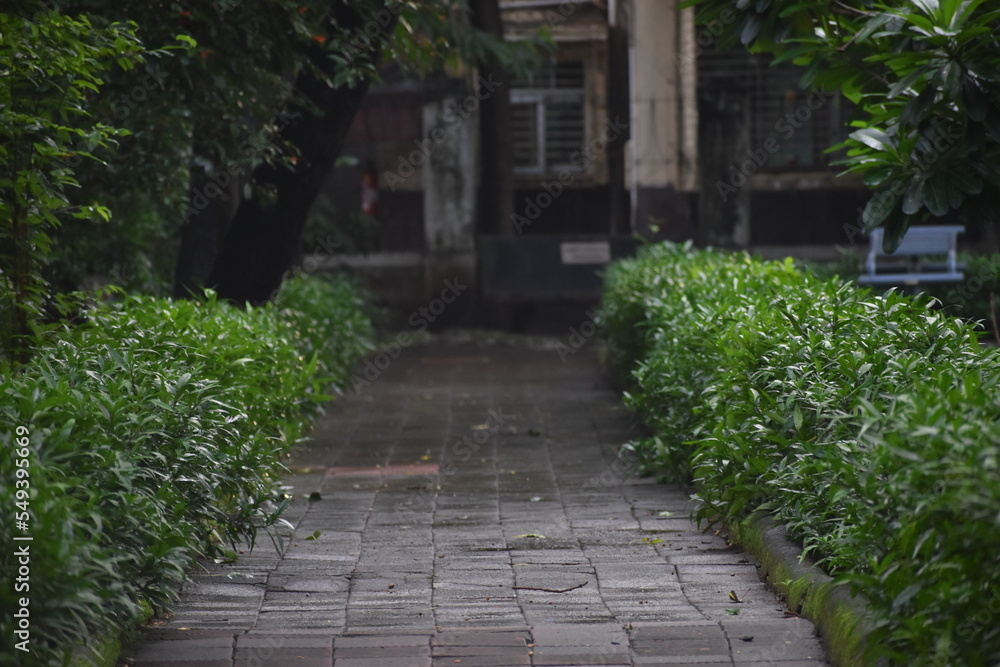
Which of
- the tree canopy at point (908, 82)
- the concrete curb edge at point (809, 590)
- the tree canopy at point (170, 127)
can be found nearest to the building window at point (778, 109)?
the tree canopy at point (170, 127)

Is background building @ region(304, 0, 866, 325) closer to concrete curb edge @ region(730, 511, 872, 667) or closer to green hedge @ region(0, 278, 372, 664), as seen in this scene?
green hedge @ region(0, 278, 372, 664)

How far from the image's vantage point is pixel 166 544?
160 inches

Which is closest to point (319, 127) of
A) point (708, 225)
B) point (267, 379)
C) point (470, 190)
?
point (267, 379)

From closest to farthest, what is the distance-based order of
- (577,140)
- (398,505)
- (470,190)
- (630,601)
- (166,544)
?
(166,544), (630,601), (398,505), (470,190), (577,140)

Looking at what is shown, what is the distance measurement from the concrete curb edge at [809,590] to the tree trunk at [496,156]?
1281 cm

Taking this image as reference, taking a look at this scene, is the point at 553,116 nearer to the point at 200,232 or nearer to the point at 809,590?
the point at 200,232

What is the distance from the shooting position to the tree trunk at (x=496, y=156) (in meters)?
17.8

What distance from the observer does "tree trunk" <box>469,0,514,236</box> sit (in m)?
17.8

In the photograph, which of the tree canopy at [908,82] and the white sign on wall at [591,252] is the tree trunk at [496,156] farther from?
the tree canopy at [908,82]

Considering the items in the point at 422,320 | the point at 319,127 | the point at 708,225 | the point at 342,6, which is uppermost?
the point at 342,6

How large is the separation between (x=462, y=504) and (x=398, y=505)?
350mm

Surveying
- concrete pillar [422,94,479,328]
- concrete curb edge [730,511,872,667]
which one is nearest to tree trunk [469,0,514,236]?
concrete pillar [422,94,479,328]

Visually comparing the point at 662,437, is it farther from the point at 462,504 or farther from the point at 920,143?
the point at 920,143

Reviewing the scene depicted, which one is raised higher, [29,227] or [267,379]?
[29,227]
